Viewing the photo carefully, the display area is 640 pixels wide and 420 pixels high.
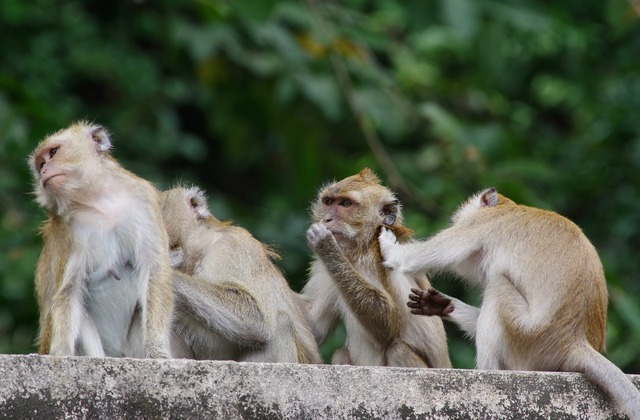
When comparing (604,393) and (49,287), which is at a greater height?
(49,287)

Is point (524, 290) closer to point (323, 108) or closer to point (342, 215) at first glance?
point (342, 215)

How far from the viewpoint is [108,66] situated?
1262 cm

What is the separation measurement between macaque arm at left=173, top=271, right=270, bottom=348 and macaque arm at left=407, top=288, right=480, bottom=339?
0.81m

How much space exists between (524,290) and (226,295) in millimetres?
Result: 1525

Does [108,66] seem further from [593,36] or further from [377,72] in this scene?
[593,36]

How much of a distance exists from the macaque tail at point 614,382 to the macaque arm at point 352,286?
4.80 feet

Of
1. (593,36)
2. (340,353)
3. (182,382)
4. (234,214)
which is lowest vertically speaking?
(182,382)

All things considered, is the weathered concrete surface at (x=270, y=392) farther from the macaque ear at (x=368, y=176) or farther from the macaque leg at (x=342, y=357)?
the macaque ear at (x=368, y=176)

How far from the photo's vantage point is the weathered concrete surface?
4520mm

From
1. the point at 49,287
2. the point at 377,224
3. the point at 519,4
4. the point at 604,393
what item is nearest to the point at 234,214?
the point at 519,4

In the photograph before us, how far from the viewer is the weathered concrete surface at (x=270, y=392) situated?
4520 millimetres

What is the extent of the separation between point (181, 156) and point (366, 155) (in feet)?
10.6

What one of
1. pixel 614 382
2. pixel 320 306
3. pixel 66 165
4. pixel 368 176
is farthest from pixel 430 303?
pixel 66 165

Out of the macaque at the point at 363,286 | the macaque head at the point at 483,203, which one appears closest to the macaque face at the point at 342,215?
the macaque at the point at 363,286
